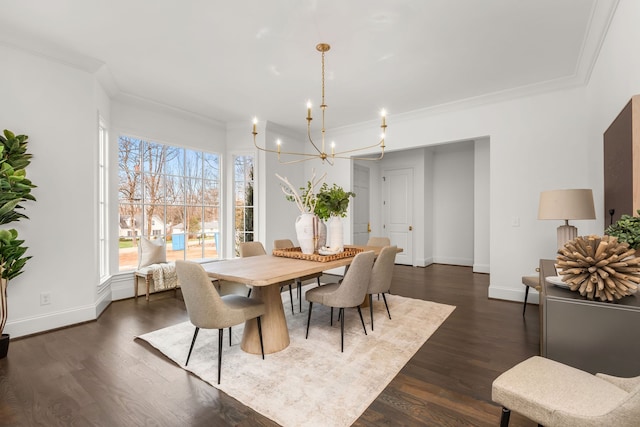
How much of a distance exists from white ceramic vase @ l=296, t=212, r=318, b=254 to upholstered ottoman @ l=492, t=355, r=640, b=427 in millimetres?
2040

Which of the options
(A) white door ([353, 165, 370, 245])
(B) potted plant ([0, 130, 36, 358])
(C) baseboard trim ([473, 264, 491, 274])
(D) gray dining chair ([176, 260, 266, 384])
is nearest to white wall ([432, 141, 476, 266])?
(C) baseboard trim ([473, 264, 491, 274])

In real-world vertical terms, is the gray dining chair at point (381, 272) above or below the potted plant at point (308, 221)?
below

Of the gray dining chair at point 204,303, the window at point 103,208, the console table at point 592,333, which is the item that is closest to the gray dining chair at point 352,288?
the gray dining chair at point 204,303

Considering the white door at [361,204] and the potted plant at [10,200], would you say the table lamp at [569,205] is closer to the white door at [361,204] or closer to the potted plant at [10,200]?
the white door at [361,204]

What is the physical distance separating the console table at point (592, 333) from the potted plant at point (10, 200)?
3658 millimetres

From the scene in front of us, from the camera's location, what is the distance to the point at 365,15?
7.85 feet

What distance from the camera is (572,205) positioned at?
2.69 metres

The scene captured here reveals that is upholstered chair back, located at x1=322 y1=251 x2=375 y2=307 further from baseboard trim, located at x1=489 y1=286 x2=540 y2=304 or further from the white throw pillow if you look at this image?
the white throw pillow

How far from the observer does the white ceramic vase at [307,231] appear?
9.95 feet

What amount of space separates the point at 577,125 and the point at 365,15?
2911mm

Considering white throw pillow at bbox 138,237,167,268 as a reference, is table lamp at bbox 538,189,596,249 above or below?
above

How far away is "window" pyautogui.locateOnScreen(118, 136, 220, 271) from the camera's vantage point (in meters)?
4.25

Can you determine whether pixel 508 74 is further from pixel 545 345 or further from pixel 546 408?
pixel 546 408

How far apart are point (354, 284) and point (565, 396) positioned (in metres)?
1.60
